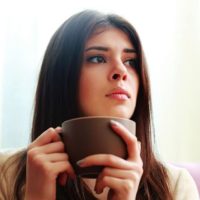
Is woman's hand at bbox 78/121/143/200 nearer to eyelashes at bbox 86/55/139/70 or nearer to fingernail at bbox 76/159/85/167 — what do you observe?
fingernail at bbox 76/159/85/167

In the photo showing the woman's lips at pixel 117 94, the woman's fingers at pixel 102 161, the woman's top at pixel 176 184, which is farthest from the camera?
the woman's top at pixel 176 184

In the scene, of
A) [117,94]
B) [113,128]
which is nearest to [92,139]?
[113,128]

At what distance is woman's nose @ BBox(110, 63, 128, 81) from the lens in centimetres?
83

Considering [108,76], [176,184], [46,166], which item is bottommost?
[176,184]

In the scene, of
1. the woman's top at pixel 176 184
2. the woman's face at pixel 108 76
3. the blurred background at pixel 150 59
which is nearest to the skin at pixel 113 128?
the woman's face at pixel 108 76

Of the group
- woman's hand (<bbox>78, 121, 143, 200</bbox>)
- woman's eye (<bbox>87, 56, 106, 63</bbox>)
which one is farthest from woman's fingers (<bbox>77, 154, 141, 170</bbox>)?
woman's eye (<bbox>87, 56, 106, 63</bbox>)

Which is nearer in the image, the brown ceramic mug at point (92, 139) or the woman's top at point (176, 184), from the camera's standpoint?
the brown ceramic mug at point (92, 139)

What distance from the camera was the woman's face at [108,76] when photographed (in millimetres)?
831

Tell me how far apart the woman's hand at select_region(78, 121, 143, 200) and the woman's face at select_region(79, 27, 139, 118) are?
0.21 m

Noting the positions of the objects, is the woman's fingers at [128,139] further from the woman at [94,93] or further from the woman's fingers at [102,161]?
the woman at [94,93]

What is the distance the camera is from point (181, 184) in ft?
3.28

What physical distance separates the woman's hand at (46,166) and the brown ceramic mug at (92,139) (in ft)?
0.09

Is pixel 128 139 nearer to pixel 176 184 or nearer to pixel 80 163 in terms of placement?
pixel 80 163

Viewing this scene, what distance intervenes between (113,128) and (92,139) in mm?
38
